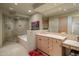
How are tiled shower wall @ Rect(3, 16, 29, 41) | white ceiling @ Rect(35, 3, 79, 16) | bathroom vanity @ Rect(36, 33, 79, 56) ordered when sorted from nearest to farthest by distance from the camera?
white ceiling @ Rect(35, 3, 79, 16)
bathroom vanity @ Rect(36, 33, 79, 56)
tiled shower wall @ Rect(3, 16, 29, 41)

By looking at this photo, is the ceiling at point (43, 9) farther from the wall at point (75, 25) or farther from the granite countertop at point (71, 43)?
the granite countertop at point (71, 43)

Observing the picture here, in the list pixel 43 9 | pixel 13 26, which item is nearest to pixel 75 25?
pixel 43 9

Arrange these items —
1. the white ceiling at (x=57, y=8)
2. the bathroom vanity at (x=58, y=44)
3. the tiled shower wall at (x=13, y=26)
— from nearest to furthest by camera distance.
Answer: the white ceiling at (x=57, y=8) → the bathroom vanity at (x=58, y=44) → the tiled shower wall at (x=13, y=26)

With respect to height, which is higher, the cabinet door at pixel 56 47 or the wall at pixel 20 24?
the wall at pixel 20 24

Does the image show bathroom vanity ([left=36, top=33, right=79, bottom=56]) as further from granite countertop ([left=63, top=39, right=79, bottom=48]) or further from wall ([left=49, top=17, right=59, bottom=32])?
wall ([left=49, top=17, right=59, bottom=32])

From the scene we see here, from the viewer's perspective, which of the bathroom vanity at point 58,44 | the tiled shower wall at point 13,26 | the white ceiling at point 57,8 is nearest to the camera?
the white ceiling at point 57,8

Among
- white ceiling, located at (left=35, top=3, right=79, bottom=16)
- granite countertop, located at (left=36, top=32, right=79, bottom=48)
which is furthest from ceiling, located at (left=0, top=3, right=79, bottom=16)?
granite countertop, located at (left=36, top=32, right=79, bottom=48)

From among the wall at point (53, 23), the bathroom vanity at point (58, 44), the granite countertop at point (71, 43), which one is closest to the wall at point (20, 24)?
the wall at point (53, 23)

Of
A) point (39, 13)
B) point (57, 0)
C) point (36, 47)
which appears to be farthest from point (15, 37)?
point (57, 0)

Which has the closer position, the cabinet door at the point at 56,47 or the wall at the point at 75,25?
the wall at the point at 75,25

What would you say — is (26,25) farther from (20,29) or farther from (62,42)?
(62,42)

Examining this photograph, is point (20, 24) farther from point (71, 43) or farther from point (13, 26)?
point (71, 43)

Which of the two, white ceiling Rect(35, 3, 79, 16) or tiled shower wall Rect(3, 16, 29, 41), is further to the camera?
tiled shower wall Rect(3, 16, 29, 41)

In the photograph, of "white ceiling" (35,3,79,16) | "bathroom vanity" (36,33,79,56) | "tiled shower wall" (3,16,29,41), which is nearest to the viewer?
"white ceiling" (35,3,79,16)
